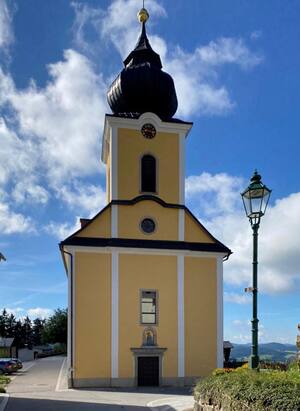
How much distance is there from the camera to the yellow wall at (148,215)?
22641 mm

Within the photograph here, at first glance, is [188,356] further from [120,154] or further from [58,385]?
[120,154]

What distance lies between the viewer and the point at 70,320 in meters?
21.1

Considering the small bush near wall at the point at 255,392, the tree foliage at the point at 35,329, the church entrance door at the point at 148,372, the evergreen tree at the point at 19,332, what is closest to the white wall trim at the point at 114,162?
the church entrance door at the point at 148,372

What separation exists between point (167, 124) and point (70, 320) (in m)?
10.0

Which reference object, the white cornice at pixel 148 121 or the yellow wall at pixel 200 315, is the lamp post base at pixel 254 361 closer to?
the yellow wall at pixel 200 315

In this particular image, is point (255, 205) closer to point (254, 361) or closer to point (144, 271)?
point (254, 361)

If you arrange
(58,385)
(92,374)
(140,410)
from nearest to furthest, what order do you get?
(140,410) < (92,374) < (58,385)

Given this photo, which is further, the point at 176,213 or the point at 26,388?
the point at 176,213

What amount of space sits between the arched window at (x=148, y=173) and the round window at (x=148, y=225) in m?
1.48

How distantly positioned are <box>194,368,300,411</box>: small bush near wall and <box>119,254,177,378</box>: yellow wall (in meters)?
11.0

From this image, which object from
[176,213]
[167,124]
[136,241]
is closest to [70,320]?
[136,241]

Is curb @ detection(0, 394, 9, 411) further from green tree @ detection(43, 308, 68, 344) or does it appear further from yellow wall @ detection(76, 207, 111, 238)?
green tree @ detection(43, 308, 68, 344)

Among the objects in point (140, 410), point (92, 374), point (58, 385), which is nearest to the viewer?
point (140, 410)

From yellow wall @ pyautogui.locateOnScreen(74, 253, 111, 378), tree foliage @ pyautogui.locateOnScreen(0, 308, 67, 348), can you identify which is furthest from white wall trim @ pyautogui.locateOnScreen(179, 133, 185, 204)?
tree foliage @ pyautogui.locateOnScreen(0, 308, 67, 348)
